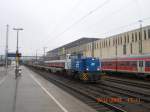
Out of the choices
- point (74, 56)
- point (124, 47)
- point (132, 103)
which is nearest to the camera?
point (132, 103)

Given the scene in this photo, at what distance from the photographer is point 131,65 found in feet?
133

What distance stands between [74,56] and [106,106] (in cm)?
2021

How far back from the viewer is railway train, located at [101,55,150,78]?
36.3 m

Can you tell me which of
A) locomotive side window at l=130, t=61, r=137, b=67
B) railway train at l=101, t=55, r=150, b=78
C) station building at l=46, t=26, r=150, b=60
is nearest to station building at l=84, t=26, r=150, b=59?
station building at l=46, t=26, r=150, b=60

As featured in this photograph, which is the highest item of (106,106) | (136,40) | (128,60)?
(136,40)

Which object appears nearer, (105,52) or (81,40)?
(105,52)

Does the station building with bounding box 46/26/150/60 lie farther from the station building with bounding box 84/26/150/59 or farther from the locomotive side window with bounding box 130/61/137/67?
the locomotive side window with bounding box 130/61/137/67

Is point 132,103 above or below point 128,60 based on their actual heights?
below

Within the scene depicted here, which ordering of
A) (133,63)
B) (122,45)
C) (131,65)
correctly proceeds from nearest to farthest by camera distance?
(133,63) → (131,65) → (122,45)

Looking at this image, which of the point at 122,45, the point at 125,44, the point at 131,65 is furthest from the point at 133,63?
the point at 122,45

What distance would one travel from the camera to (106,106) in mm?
14938

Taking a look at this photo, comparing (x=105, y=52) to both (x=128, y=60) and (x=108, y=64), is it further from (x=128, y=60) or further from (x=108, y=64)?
(x=128, y=60)

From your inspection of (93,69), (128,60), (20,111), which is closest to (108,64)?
(128,60)

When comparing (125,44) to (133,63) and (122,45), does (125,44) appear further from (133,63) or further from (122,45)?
(133,63)
